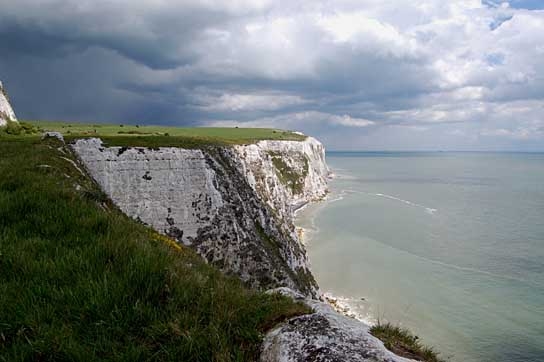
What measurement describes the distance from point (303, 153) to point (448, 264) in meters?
64.6

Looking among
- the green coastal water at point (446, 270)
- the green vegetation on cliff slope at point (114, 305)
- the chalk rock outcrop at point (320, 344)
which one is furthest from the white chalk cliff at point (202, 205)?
the chalk rock outcrop at point (320, 344)

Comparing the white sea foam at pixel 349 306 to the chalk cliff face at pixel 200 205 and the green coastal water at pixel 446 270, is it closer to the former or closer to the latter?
the green coastal water at pixel 446 270

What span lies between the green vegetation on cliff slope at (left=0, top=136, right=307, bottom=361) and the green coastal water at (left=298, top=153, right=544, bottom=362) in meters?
12.6

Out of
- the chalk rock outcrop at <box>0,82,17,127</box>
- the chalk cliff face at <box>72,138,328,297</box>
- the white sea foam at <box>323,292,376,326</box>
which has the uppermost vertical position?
the chalk rock outcrop at <box>0,82,17,127</box>

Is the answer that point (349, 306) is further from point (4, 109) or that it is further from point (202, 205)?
point (4, 109)

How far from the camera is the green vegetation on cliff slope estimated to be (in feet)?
11.4

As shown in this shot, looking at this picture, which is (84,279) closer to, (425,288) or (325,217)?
(425,288)

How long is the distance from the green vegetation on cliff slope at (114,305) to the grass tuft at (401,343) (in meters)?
1.10

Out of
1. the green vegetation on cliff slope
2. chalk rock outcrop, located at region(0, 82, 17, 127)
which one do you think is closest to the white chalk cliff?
chalk rock outcrop, located at region(0, 82, 17, 127)

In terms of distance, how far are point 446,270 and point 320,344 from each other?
43.6m

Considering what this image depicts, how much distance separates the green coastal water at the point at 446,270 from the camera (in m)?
28.5

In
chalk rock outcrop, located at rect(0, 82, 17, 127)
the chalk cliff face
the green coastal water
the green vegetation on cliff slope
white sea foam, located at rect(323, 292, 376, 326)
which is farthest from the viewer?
chalk rock outcrop, located at rect(0, 82, 17, 127)

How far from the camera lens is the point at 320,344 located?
3676 millimetres

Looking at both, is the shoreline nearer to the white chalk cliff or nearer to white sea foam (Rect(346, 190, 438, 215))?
the white chalk cliff
